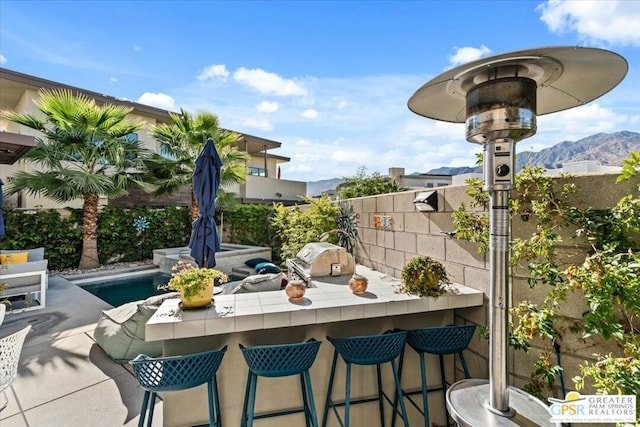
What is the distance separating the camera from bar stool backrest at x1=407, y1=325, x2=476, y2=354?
2754 millimetres

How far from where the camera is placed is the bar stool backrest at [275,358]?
236 cm

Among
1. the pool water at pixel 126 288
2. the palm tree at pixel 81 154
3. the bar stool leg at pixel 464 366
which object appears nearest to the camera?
the bar stool leg at pixel 464 366

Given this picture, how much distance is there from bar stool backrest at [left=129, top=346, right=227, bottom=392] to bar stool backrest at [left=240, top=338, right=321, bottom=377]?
14.4 inches

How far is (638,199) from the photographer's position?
1.83 metres

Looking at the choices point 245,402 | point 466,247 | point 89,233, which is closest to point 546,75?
point 466,247

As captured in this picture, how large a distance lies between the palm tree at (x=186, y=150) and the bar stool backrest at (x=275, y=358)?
9.64 metres

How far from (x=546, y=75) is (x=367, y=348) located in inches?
90.1

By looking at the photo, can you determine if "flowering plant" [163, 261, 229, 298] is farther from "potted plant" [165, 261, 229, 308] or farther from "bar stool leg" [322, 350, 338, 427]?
"bar stool leg" [322, 350, 338, 427]

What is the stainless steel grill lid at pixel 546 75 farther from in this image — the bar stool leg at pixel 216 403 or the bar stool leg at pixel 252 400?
the bar stool leg at pixel 216 403

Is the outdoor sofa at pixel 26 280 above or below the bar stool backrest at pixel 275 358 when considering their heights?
below

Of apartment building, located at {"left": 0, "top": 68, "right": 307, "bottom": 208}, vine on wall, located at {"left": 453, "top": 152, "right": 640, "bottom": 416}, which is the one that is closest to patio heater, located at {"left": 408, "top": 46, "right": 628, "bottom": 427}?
vine on wall, located at {"left": 453, "top": 152, "right": 640, "bottom": 416}

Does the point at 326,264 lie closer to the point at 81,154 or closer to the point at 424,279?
the point at 424,279

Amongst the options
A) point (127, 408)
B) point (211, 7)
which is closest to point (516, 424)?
point (127, 408)

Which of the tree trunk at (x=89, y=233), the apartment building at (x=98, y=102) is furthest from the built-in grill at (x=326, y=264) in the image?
the tree trunk at (x=89, y=233)
